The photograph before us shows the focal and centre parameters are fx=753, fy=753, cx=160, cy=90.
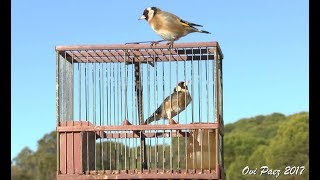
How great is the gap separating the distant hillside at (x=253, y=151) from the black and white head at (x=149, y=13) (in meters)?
11.5

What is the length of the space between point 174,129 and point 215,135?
0.75 ft

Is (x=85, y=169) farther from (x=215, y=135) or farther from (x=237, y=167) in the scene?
(x=237, y=167)

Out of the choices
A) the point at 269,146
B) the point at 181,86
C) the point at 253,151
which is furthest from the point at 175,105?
the point at 269,146

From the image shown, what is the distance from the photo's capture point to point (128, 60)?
4.52 m

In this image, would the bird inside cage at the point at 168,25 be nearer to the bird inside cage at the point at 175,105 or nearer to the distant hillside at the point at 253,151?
the bird inside cage at the point at 175,105

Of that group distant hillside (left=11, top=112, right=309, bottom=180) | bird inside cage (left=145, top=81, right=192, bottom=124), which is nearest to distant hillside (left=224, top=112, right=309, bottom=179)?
distant hillside (left=11, top=112, right=309, bottom=180)

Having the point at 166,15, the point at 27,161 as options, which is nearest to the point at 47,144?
the point at 27,161

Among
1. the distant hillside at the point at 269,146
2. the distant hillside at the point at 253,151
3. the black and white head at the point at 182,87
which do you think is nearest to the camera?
the black and white head at the point at 182,87

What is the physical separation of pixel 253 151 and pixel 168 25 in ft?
54.0

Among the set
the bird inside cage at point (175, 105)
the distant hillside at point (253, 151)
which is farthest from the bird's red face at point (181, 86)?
the distant hillside at point (253, 151)

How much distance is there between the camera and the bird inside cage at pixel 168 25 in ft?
15.0

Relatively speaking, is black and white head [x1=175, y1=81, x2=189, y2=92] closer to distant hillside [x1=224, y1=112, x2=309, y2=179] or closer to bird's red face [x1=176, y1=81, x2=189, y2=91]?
bird's red face [x1=176, y1=81, x2=189, y2=91]

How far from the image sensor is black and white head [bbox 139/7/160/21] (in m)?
4.72
